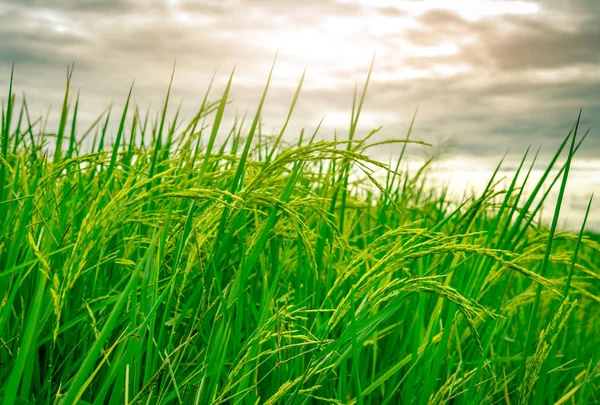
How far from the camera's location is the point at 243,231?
1.82 meters

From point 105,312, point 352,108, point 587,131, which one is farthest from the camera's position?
point 352,108

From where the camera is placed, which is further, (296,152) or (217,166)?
(217,166)

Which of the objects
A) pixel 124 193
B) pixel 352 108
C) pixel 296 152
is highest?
pixel 352 108

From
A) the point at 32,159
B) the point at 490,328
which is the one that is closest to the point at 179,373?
the point at 490,328

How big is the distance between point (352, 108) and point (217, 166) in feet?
2.53

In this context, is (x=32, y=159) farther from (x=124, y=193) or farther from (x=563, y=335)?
(x=563, y=335)

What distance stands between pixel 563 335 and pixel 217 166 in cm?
190

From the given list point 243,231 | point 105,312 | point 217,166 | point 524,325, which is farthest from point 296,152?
point 524,325

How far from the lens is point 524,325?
2.76 meters

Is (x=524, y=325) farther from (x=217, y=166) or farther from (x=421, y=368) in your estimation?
(x=217, y=166)

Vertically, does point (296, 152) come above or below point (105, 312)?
above

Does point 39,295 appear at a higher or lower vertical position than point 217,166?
lower

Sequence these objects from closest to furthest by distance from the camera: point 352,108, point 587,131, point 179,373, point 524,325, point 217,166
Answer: point 179,373, point 587,131, point 352,108, point 217,166, point 524,325

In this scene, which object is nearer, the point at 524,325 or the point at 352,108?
the point at 352,108
